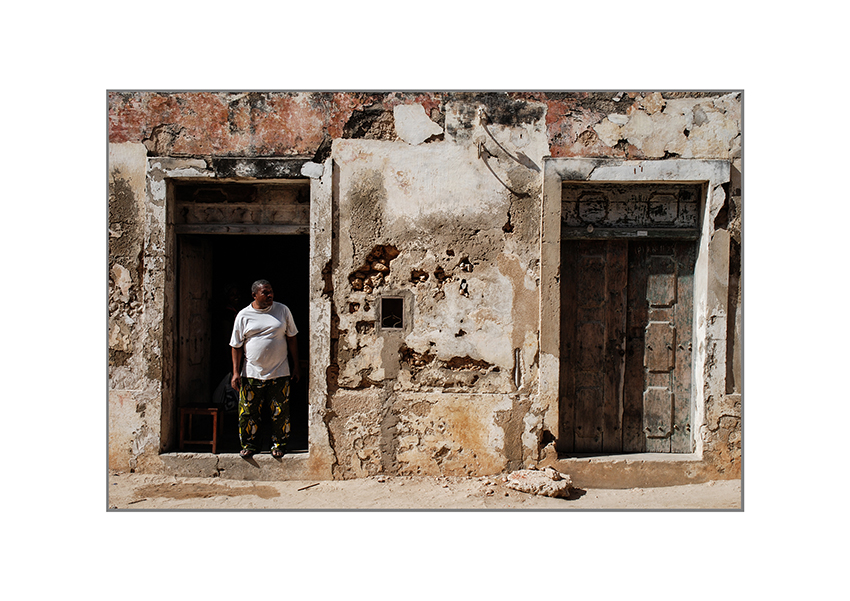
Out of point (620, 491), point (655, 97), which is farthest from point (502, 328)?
point (655, 97)

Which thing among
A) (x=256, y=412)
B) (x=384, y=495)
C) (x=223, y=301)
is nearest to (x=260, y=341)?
(x=256, y=412)

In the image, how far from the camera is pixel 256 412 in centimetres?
475

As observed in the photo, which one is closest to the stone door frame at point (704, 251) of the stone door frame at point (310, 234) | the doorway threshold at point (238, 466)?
the stone door frame at point (310, 234)

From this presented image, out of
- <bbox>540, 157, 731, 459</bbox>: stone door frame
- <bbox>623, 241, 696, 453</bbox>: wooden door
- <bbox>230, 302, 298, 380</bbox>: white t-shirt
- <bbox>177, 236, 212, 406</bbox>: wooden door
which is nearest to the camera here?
<bbox>540, 157, 731, 459</bbox>: stone door frame

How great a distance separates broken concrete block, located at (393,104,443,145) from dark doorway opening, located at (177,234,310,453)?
6.92 feet

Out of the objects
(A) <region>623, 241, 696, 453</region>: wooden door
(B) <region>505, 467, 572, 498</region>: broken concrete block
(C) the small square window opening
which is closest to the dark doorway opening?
(C) the small square window opening

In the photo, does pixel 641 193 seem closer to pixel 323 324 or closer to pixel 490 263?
pixel 490 263

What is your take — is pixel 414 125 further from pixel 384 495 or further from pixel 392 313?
pixel 384 495

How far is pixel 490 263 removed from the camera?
15.2ft

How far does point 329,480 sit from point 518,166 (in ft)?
9.68

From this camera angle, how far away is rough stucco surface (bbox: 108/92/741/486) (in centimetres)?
458

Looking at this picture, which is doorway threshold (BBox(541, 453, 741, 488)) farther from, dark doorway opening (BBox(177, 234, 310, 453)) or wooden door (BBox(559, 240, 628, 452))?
dark doorway opening (BBox(177, 234, 310, 453))

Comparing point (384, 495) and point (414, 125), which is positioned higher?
point (414, 125)

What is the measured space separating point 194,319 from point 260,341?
947 millimetres
